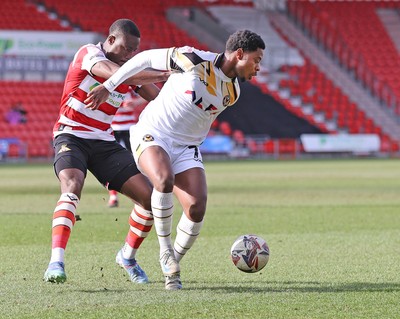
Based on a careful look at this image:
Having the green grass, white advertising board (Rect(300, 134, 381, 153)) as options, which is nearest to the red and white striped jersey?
the green grass

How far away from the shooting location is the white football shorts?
307 inches

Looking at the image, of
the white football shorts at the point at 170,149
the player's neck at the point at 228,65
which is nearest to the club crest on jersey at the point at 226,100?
the player's neck at the point at 228,65

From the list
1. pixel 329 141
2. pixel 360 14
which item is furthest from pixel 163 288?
pixel 360 14

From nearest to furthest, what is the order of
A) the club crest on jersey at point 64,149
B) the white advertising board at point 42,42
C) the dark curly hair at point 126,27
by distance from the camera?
the club crest on jersey at point 64,149 → the dark curly hair at point 126,27 → the white advertising board at point 42,42

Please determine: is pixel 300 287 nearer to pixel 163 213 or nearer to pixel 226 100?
pixel 163 213

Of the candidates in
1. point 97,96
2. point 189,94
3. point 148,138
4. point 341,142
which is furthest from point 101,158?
point 341,142

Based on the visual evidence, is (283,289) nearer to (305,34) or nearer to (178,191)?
(178,191)

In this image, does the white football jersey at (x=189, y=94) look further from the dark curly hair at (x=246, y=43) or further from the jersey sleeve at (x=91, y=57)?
the jersey sleeve at (x=91, y=57)

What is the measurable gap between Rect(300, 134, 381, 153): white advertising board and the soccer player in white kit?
1290 inches

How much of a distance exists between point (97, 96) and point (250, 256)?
1.85 meters

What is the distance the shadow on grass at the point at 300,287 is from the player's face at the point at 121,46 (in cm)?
206

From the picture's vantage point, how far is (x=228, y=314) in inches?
249

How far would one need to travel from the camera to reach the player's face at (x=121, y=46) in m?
8.25

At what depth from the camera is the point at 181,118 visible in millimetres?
7789
